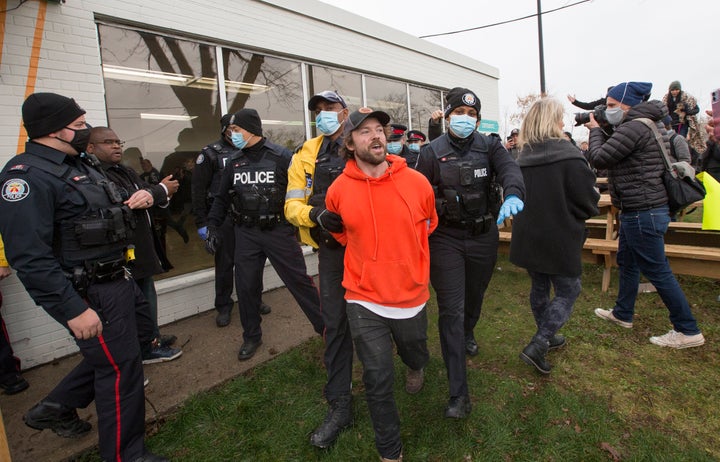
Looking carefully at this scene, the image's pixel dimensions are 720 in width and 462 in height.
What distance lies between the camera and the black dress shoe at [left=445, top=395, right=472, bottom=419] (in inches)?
97.2

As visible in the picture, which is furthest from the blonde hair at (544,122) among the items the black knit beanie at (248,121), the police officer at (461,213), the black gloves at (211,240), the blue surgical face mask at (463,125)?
the black gloves at (211,240)

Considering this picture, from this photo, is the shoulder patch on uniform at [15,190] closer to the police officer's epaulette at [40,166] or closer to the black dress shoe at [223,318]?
the police officer's epaulette at [40,166]

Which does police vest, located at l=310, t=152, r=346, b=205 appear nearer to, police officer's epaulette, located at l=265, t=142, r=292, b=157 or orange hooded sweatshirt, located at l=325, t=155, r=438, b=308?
orange hooded sweatshirt, located at l=325, t=155, r=438, b=308

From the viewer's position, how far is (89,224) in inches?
82.8

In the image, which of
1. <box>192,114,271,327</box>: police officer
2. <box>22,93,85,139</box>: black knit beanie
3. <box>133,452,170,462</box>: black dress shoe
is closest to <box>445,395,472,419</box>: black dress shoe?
<box>133,452,170,462</box>: black dress shoe

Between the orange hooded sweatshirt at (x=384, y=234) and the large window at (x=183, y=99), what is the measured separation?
3.24 m

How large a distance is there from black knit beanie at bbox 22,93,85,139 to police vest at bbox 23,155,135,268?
6.1 inches

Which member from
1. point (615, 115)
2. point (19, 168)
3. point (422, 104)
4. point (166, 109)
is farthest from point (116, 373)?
point (422, 104)

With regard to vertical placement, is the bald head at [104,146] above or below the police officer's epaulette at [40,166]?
above

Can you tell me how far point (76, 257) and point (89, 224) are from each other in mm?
195

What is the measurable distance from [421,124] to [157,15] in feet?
18.6

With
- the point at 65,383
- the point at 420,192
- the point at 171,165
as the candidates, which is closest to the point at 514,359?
the point at 420,192

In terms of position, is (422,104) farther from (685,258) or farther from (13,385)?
(13,385)

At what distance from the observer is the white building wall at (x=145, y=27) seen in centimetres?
338
